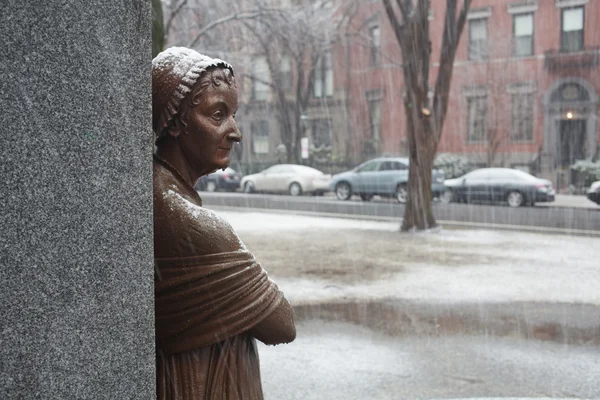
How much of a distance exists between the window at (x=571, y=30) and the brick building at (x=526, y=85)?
0.05 metres

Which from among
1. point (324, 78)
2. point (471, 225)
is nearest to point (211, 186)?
point (324, 78)

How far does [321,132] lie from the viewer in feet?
136

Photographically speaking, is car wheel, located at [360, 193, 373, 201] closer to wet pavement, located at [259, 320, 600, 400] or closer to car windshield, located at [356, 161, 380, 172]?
car windshield, located at [356, 161, 380, 172]

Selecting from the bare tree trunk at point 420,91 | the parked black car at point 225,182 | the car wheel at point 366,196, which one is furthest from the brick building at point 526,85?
the bare tree trunk at point 420,91

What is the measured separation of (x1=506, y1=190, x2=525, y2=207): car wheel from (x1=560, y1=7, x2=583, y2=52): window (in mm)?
11621

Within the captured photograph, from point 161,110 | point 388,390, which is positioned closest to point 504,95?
point 388,390

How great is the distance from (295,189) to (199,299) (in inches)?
1110

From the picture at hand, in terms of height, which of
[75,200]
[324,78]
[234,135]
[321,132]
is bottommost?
[75,200]

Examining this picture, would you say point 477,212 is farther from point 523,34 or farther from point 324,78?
point 324,78

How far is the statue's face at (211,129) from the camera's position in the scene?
1.97 meters

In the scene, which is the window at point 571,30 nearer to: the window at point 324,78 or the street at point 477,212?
the street at point 477,212

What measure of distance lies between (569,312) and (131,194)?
7346mm

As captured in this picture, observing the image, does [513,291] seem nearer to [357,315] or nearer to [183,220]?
[357,315]

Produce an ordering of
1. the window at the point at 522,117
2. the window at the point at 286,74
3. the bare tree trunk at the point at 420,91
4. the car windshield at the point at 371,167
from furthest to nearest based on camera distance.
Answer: the window at the point at 286,74 < the window at the point at 522,117 < the car windshield at the point at 371,167 < the bare tree trunk at the point at 420,91
